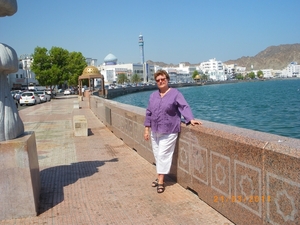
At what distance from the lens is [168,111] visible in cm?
500

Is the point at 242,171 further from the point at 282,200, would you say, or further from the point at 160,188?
the point at 160,188

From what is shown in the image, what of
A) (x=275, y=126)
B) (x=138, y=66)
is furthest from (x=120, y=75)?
(x=275, y=126)

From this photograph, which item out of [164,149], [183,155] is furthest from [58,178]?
[183,155]

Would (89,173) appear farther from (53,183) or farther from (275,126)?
(275,126)

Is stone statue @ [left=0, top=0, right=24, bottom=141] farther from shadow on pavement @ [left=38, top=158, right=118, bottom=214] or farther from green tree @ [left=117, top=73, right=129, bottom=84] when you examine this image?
green tree @ [left=117, top=73, right=129, bottom=84]

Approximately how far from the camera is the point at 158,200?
4.92 m

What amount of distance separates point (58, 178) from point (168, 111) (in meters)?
2.59

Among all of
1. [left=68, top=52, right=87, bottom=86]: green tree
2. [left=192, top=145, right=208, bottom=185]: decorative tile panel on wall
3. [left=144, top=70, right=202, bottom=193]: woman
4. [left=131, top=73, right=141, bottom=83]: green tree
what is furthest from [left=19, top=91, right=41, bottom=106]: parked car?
[left=131, top=73, right=141, bottom=83]: green tree

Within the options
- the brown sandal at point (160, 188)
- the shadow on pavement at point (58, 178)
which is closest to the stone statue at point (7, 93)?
the shadow on pavement at point (58, 178)

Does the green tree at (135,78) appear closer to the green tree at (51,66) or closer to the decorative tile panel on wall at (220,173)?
the green tree at (51,66)

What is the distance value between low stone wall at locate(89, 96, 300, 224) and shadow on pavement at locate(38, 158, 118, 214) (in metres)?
1.85

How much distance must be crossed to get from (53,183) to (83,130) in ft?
19.4

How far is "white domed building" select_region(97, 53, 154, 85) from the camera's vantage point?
14525 centimetres

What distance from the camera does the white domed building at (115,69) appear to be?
477 feet
